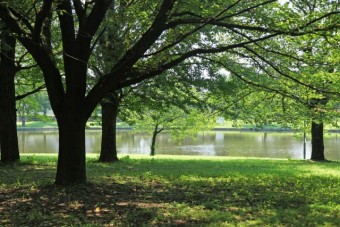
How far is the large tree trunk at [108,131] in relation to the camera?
1569 centimetres

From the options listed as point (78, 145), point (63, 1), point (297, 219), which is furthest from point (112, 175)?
point (297, 219)

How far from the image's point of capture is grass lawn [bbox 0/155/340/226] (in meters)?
5.68

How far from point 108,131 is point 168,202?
30.3 feet

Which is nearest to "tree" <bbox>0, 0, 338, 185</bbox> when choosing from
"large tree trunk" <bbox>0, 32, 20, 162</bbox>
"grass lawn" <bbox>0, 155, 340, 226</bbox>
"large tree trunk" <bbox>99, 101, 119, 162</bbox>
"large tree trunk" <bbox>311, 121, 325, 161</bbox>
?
"grass lawn" <bbox>0, 155, 340, 226</bbox>

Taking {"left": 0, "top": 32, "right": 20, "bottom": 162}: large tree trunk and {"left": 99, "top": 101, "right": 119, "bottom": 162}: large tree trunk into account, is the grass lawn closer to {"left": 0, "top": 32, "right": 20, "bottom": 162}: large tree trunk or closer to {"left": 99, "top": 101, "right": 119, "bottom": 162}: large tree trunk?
{"left": 0, "top": 32, "right": 20, "bottom": 162}: large tree trunk

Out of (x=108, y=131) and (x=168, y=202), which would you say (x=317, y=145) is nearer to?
(x=108, y=131)

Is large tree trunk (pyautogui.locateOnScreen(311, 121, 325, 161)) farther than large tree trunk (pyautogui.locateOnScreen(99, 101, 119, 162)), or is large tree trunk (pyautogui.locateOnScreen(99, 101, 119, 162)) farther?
large tree trunk (pyautogui.locateOnScreen(311, 121, 325, 161))

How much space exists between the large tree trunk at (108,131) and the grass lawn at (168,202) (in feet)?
18.0

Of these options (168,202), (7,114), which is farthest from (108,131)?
(168,202)

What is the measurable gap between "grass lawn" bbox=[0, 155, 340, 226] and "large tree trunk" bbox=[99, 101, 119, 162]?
549cm

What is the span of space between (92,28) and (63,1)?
0.75m

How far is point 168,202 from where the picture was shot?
689cm

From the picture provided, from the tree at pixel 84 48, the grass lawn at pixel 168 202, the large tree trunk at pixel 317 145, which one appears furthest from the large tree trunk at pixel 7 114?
the large tree trunk at pixel 317 145

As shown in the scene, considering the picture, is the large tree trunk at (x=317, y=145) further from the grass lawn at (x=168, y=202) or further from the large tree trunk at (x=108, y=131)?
the grass lawn at (x=168, y=202)
